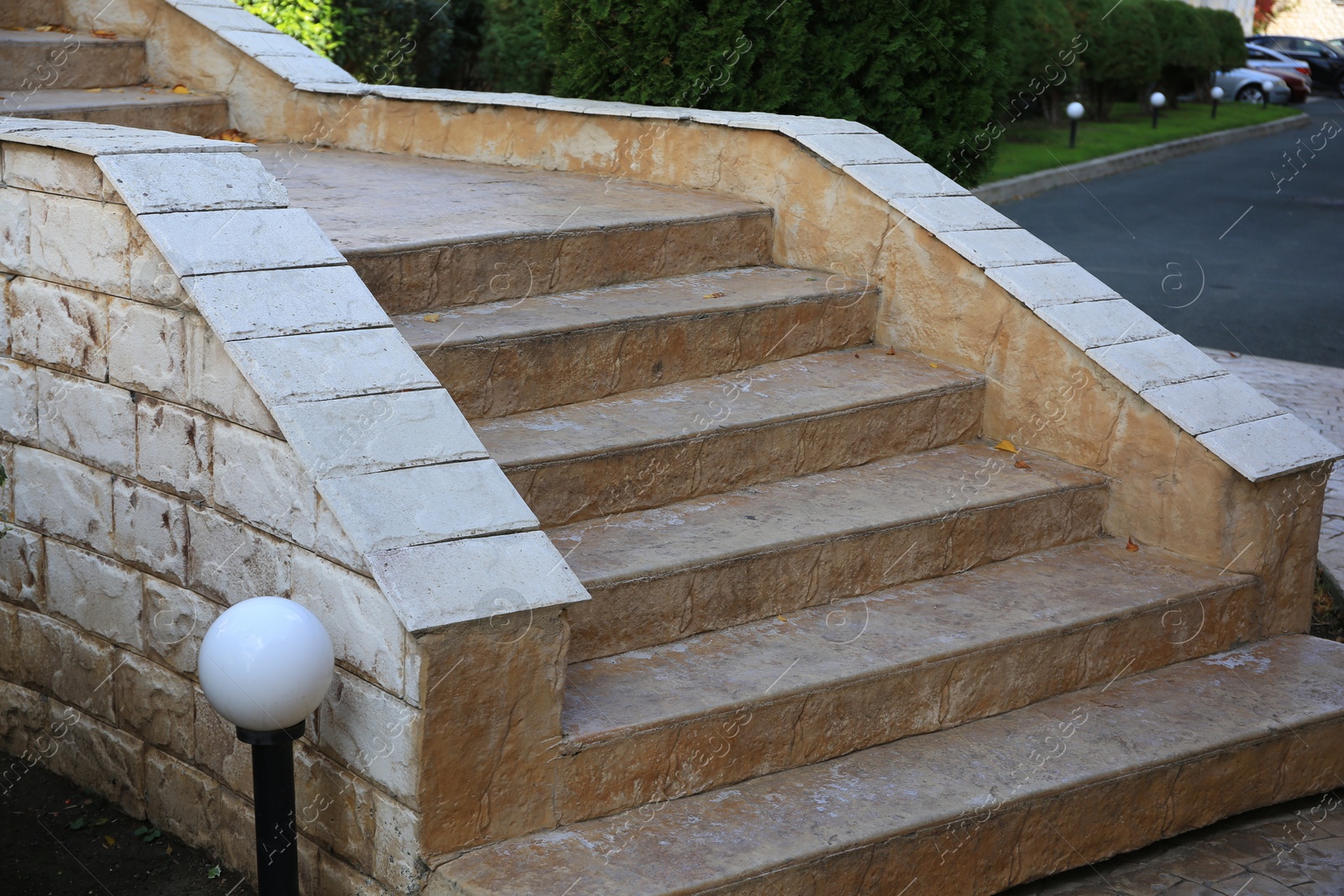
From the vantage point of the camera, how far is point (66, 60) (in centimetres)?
675

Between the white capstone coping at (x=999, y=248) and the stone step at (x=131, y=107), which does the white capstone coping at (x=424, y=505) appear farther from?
the stone step at (x=131, y=107)

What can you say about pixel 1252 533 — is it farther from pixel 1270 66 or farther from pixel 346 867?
pixel 1270 66

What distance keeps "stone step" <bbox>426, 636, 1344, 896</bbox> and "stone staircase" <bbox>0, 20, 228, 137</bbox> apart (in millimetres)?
4677

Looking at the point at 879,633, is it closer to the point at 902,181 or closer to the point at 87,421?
the point at 902,181

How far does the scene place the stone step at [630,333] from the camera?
4188 mm

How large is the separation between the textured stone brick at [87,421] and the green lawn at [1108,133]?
13.3 m

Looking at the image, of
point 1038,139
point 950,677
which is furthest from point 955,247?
point 1038,139

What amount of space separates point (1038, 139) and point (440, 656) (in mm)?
20549

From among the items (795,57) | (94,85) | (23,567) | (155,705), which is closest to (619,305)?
(155,705)

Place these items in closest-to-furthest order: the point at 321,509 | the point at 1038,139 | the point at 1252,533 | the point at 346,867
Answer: the point at 321,509 → the point at 346,867 → the point at 1252,533 → the point at 1038,139

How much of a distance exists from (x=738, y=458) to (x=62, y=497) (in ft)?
6.84

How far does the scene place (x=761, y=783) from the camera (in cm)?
350

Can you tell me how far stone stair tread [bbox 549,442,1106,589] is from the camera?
12.5 feet

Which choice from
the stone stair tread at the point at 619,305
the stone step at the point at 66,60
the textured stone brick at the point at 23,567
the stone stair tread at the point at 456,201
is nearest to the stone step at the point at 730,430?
the stone stair tread at the point at 619,305
